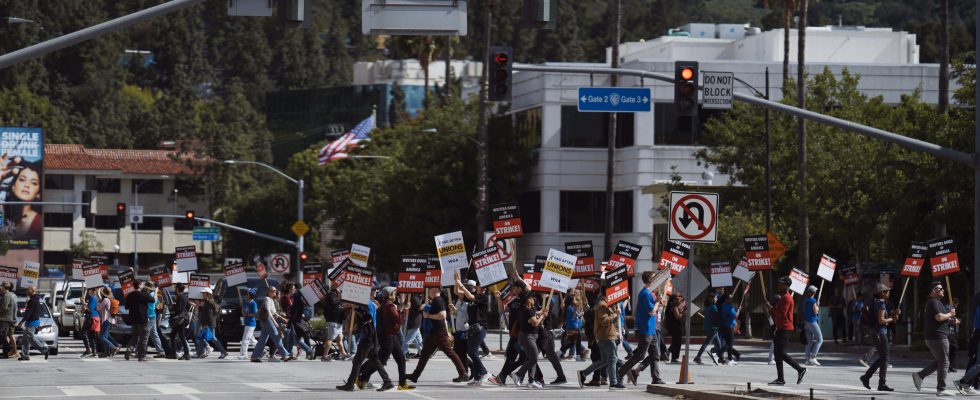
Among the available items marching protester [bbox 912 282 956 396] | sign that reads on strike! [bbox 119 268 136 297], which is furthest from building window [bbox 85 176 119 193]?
marching protester [bbox 912 282 956 396]

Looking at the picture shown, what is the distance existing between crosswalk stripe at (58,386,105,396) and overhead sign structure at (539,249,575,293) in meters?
7.70

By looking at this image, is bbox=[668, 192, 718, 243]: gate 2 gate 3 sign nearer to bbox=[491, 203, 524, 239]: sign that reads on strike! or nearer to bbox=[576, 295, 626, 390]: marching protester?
bbox=[576, 295, 626, 390]: marching protester

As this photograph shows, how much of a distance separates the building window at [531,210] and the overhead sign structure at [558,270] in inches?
1451

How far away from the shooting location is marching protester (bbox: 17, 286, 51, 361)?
1267 inches

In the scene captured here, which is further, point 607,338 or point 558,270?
point 558,270

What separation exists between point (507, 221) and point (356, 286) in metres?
8.19

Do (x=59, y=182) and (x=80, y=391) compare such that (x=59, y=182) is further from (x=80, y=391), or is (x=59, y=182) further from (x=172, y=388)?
(x=80, y=391)

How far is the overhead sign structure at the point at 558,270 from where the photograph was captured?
2692 centimetres

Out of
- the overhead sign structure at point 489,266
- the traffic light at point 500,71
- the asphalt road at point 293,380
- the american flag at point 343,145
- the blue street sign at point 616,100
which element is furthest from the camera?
the american flag at point 343,145

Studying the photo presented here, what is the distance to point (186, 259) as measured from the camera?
3869cm

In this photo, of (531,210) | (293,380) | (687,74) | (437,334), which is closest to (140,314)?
(293,380)

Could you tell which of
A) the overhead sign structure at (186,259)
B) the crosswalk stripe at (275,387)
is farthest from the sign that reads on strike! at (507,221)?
the crosswalk stripe at (275,387)

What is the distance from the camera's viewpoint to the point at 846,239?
146 feet

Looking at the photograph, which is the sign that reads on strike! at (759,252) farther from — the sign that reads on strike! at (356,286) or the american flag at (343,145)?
the american flag at (343,145)
